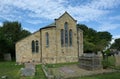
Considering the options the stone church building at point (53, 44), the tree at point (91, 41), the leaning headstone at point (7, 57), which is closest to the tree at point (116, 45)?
the tree at point (91, 41)

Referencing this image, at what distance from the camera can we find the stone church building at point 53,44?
37.3 m

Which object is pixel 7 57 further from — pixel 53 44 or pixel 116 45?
pixel 116 45

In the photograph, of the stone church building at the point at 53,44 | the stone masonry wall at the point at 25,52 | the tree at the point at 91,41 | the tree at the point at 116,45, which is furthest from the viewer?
the tree at the point at 116,45

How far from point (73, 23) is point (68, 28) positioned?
5.16 ft

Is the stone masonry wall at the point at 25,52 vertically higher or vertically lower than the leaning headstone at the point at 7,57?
higher

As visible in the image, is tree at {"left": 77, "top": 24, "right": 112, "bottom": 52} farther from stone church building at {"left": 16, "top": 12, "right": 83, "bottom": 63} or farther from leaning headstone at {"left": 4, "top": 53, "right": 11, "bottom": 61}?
stone church building at {"left": 16, "top": 12, "right": 83, "bottom": 63}

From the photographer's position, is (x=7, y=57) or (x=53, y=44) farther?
(x=7, y=57)

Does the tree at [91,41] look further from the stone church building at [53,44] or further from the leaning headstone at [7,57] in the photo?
the stone church building at [53,44]

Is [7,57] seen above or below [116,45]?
below

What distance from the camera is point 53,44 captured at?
37.2 m

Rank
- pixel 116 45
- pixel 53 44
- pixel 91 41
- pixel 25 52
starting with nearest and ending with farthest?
pixel 53 44
pixel 25 52
pixel 91 41
pixel 116 45

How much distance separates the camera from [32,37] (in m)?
38.5

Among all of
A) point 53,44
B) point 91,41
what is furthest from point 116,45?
point 53,44

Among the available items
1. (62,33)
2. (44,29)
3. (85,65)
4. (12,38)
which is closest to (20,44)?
(44,29)
